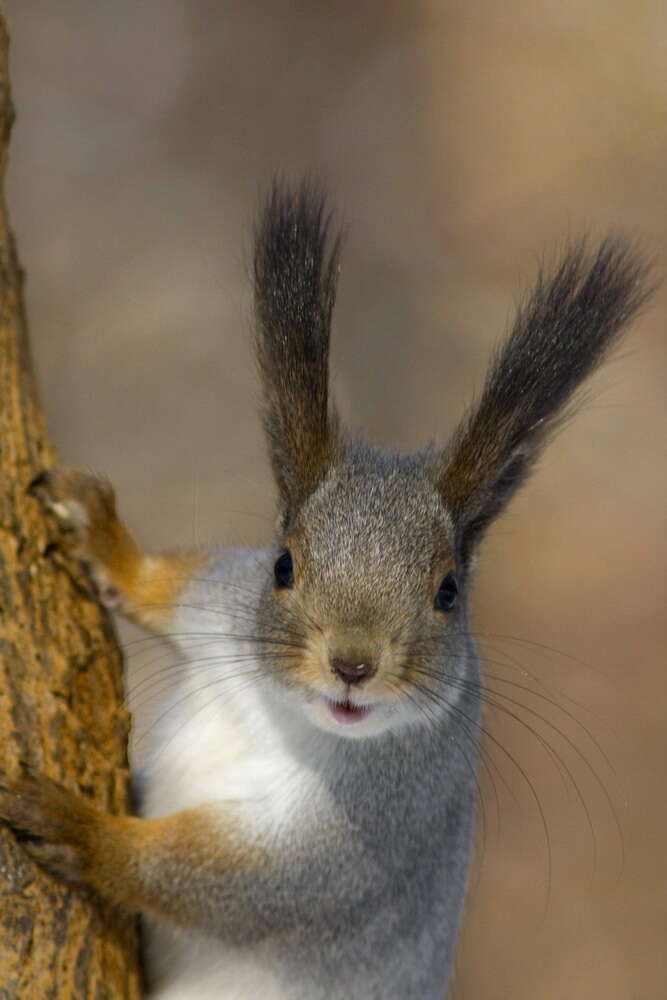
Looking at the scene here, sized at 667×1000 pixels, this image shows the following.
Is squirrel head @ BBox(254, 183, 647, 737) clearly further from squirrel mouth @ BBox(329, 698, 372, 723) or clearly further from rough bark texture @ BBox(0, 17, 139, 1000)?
rough bark texture @ BBox(0, 17, 139, 1000)

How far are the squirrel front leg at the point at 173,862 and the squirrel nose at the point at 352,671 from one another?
38 centimetres

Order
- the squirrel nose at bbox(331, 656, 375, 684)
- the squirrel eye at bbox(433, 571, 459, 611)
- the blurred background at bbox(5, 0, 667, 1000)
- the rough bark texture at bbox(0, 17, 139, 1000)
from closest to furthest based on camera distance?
the rough bark texture at bbox(0, 17, 139, 1000) → the squirrel nose at bbox(331, 656, 375, 684) → the squirrel eye at bbox(433, 571, 459, 611) → the blurred background at bbox(5, 0, 667, 1000)

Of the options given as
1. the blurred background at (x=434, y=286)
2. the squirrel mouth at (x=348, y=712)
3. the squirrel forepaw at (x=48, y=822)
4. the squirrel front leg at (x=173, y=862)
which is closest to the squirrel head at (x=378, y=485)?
the squirrel mouth at (x=348, y=712)

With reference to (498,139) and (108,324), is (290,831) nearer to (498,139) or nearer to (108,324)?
(108,324)

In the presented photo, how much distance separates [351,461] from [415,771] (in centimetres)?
57

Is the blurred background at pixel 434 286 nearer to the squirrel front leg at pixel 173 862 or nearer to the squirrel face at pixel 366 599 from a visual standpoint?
the squirrel face at pixel 366 599

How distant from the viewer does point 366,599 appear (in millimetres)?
2219

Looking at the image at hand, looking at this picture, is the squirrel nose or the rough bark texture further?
the squirrel nose

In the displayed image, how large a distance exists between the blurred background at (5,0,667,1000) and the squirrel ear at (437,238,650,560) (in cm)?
217

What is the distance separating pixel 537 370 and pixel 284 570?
0.56 m

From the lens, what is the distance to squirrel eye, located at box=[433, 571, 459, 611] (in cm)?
238

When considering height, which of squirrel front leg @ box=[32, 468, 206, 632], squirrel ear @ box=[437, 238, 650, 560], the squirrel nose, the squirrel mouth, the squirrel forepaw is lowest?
the squirrel forepaw

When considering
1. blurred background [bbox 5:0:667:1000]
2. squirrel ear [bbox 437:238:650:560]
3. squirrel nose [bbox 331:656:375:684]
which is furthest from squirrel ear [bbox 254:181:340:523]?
blurred background [bbox 5:0:667:1000]

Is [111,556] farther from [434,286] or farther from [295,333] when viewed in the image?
[434,286]
